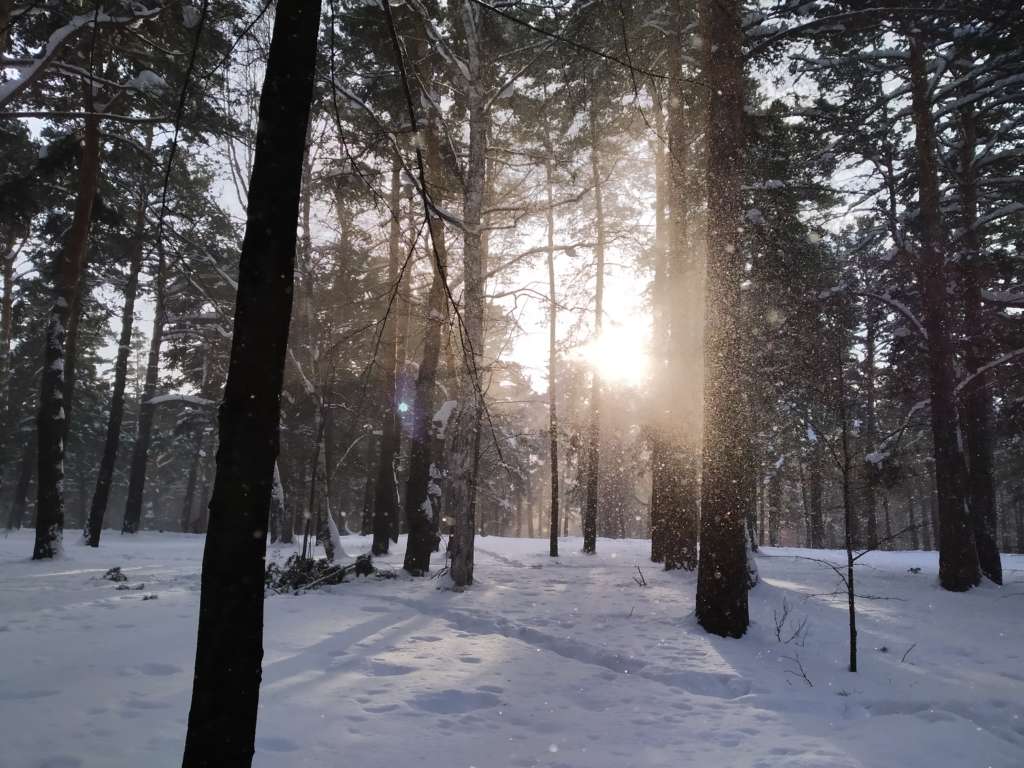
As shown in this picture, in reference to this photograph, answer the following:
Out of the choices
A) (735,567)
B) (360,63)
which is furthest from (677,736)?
(360,63)

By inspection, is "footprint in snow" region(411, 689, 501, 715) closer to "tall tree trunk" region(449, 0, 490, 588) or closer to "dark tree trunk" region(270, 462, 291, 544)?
"tall tree trunk" region(449, 0, 490, 588)

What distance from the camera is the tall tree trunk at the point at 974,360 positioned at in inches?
462

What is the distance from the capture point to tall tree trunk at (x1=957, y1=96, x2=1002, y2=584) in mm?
11727

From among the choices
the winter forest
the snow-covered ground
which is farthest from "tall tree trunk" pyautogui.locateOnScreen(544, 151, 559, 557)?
the snow-covered ground

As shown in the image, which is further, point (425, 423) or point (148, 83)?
point (425, 423)

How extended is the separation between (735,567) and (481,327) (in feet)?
18.3

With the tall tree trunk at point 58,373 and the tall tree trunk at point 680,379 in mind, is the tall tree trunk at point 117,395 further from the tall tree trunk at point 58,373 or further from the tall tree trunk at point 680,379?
the tall tree trunk at point 680,379

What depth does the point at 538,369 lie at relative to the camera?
12594 mm

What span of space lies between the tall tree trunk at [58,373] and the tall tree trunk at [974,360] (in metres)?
18.7

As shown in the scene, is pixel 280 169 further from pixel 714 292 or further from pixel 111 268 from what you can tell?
pixel 111 268

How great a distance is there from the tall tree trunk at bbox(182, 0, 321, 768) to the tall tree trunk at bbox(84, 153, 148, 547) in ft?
56.8

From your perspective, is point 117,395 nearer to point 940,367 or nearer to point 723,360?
point 723,360

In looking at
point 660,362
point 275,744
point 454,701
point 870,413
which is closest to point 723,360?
point 454,701

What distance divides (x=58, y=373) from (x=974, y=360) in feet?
64.6
